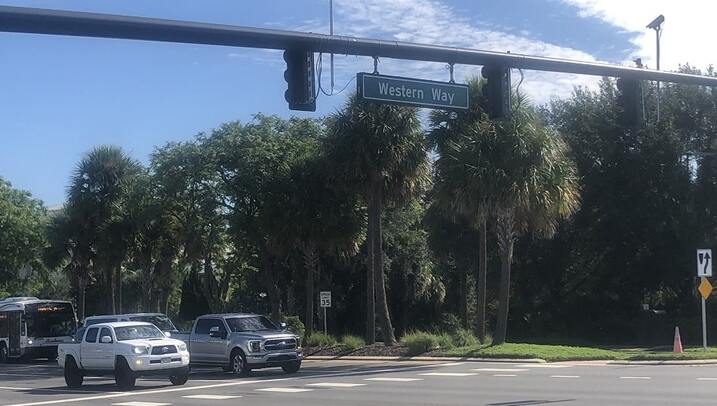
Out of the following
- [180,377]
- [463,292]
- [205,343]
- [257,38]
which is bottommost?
[180,377]

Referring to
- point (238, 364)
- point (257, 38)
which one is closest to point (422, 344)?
point (238, 364)

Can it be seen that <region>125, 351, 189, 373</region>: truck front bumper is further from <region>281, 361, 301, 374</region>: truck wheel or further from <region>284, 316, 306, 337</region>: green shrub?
<region>284, 316, 306, 337</region>: green shrub

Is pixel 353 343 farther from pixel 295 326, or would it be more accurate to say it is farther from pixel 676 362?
pixel 676 362

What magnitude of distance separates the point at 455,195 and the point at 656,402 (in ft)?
50.7

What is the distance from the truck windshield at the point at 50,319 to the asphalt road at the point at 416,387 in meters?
12.3

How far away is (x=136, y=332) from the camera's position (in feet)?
74.2

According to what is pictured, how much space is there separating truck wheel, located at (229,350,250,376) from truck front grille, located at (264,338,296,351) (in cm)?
82

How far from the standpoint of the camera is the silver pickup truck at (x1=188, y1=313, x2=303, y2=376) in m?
25.2

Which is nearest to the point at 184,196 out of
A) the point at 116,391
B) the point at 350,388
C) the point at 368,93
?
the point at 116,391

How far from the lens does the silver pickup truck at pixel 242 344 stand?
2519 cm

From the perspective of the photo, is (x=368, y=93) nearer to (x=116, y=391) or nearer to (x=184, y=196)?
(x=116, y=391)

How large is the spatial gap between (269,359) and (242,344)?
0.92 meters

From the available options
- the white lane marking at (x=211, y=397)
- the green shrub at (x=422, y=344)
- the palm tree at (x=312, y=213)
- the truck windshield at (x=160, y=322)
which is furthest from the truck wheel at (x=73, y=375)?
the palm tree at (x=312, y=213)

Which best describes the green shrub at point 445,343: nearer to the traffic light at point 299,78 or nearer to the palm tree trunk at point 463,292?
the palm tree trunk at point 463,292
